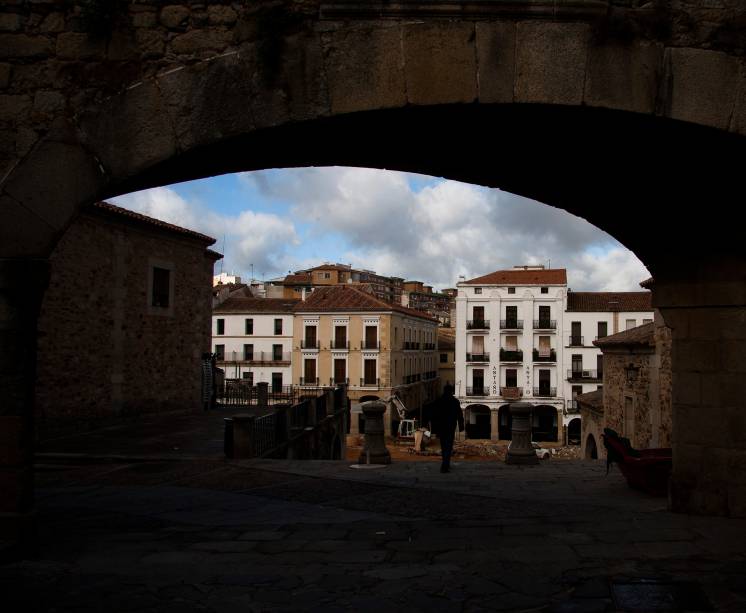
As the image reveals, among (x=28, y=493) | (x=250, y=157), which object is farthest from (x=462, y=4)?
(x=28, y=493)

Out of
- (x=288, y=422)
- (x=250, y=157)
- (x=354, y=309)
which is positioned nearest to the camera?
(x=250, y=157)

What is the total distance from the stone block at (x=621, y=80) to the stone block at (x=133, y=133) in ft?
8.70

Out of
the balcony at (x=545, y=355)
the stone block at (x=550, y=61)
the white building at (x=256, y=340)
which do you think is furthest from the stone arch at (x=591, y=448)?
the white building at (x=256, y=340)

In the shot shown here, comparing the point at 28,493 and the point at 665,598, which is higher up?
the point at 28,493

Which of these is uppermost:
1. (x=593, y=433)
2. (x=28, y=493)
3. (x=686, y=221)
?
(x=686, y=221)

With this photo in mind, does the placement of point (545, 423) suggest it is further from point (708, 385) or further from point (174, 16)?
point (174, 16)

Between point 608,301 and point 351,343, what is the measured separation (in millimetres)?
18261

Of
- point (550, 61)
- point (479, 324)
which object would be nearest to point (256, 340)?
point (479, 324)

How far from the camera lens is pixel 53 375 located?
1627 cm

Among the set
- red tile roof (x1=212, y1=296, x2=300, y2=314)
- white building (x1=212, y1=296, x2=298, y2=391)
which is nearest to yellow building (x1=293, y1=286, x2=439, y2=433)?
white building (x1=212, y1=296, x2=298, y2=391)

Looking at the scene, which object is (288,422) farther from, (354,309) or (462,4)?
(354,309)

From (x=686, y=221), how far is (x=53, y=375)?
14.5 meters

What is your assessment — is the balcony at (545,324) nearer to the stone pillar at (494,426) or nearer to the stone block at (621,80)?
the stone pillar at (494,426)

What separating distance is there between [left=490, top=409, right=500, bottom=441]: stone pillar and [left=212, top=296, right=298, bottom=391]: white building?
14553mm
